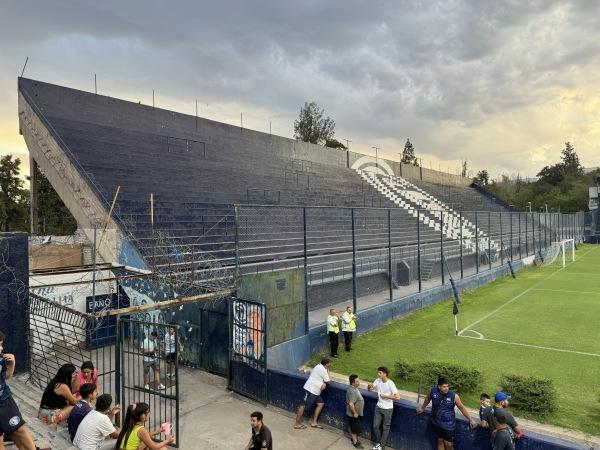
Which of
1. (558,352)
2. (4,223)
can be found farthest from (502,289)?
(4,223)

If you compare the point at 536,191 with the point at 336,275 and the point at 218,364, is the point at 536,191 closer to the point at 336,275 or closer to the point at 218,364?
the point at 336,275

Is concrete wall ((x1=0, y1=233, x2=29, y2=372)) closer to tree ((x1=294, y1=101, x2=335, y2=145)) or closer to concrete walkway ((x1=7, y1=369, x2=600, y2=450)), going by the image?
concrete walkway ((x1=7, y1=369, x2=600, y2=450))

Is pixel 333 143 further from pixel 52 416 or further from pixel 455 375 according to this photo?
pixel 52 416

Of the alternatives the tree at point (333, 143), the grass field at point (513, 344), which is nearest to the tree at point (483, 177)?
the tree at point (333, 143)

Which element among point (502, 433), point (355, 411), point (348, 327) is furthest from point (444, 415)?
point (348, 327)

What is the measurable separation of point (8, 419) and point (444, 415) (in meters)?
5.93

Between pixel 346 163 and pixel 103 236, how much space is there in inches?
1152

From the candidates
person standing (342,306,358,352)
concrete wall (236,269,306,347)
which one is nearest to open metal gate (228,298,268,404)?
concrete wall (236,269,306,347)

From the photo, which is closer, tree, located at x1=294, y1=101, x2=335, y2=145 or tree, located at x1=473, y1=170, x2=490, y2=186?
tree, located at x1=294, y1=101, x2=335, y2=145

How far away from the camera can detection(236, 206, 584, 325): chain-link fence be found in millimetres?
15906

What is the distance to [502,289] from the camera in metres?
23.0

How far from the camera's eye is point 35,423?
6.50 metres

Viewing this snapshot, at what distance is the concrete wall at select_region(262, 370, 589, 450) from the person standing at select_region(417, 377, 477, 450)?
5.3 inches

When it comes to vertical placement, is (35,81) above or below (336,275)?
above
